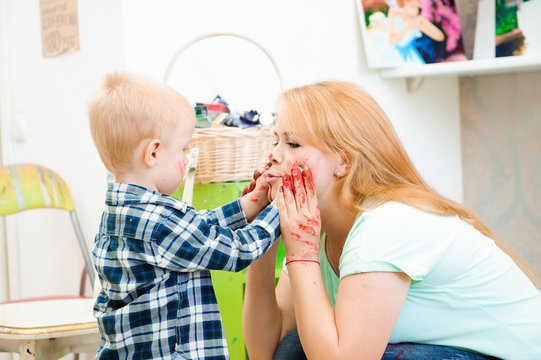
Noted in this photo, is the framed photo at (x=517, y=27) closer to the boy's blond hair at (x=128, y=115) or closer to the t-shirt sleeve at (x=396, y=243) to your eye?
the t-shirt sleeve at (x=396, y=243)

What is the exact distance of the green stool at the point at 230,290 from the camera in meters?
1.55

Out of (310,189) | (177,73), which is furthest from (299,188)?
(177,73)

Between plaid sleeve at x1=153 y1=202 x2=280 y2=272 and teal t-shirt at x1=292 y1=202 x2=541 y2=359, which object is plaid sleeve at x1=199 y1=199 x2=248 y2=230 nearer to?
plaid sleeve at x1=153 y1=202 x2=280 y2=272

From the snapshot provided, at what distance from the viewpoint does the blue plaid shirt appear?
39.0 inches

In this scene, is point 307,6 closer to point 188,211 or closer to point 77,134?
point 77,134

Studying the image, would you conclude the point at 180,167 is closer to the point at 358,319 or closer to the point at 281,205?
the point at 281,205

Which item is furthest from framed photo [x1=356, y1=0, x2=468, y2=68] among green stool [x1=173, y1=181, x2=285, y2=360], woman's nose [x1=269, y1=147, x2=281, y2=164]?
woman's nose [x1=269, y1=147, x2=281, y2=164]

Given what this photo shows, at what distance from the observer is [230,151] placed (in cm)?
154

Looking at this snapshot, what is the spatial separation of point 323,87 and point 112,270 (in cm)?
55

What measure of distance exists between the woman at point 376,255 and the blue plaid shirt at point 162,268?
0.42 ft

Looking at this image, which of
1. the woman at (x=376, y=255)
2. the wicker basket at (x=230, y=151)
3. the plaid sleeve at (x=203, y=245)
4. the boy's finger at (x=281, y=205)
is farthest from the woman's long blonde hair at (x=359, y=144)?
the wicker basket at (x=230, y=151)

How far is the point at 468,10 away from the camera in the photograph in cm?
205

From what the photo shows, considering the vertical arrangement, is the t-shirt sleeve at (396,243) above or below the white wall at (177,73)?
below

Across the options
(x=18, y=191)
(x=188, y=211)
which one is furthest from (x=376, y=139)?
(x=18, y=191)
